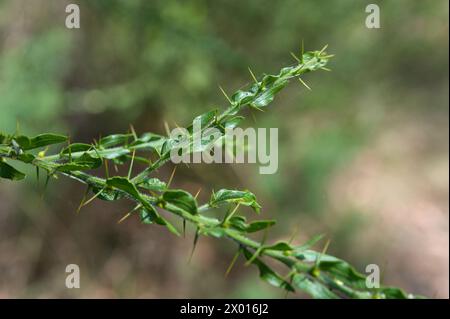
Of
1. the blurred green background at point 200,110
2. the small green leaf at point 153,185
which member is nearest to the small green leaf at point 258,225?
the small green leaf at point 153,185

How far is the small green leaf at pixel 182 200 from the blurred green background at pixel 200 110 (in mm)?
2921

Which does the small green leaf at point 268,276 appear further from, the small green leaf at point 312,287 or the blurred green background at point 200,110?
the blurred green background at point 200,110

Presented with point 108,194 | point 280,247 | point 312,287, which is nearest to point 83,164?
point 108,194

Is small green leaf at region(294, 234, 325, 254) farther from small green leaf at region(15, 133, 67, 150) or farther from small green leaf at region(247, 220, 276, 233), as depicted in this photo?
small green leaf at region(15, 133, 67, 150)

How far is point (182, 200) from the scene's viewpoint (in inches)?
57.6

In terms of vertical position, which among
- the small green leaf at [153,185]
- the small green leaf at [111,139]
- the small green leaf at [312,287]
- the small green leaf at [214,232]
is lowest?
the small green leaf at [312,287]

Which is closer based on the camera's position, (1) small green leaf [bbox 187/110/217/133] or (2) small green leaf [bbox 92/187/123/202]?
(2) small green leaf [bbox 92/187/123/202]

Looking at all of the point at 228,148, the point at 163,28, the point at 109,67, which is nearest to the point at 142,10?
the point at 163,28

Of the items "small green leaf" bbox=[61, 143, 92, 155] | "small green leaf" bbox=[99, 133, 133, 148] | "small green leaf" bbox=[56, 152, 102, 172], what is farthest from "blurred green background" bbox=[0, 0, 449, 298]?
"small green leaf" bbox=[56, 152, 102, 172]

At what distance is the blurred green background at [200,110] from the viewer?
4.79m

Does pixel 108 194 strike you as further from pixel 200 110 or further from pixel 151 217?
pixel 200 110

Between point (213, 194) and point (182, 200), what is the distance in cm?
10

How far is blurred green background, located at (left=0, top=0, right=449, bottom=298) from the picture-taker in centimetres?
479
